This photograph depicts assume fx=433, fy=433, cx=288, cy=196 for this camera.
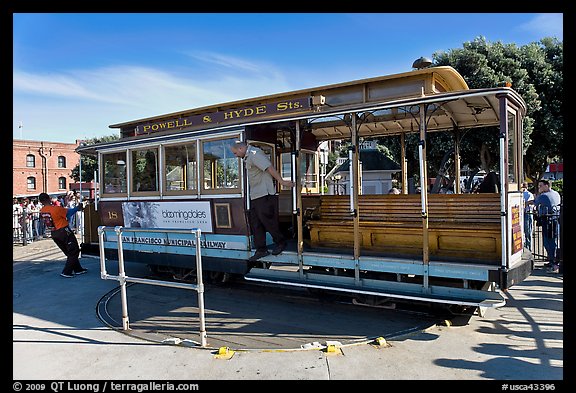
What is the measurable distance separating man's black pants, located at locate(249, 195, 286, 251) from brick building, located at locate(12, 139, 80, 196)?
136 ft

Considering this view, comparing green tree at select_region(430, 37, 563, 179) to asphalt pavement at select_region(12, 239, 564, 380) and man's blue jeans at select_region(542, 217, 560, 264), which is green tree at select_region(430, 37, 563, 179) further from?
asphalt pavement at select_region(12, 239, 564, 380)

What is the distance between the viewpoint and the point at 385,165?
1886 centimetres

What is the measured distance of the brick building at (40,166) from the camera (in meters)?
43.2

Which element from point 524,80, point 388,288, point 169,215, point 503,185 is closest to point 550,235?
point 503,185

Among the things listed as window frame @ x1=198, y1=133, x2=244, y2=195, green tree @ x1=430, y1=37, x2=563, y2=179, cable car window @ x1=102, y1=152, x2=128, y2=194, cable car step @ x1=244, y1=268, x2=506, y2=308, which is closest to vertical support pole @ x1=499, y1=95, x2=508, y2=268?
cable car step @ x1=244, y1=268, x2=506, y2=308

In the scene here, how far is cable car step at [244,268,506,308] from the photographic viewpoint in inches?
206

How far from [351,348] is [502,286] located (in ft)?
6.38

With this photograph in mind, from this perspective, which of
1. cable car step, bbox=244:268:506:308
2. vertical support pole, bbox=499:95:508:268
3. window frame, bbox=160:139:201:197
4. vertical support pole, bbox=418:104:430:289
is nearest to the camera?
vertical support pole, bbox=499:95:508:268

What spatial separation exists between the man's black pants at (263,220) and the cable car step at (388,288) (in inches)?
20.2

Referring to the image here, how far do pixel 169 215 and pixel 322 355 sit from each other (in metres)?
4.43

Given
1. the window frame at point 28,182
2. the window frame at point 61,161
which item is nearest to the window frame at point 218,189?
A: the window frame at point 28,182

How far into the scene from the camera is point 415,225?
19.9 feet
